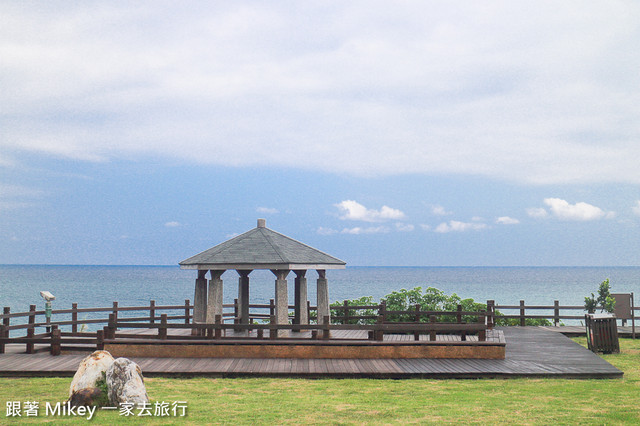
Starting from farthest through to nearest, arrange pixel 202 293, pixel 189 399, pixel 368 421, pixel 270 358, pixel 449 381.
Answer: pixel 202 293 → pixel 270 358 → pixel 449 381 → pixel 189 399 → pixel 368 421

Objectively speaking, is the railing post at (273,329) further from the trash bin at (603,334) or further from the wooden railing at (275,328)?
the trash bin at (603,334)

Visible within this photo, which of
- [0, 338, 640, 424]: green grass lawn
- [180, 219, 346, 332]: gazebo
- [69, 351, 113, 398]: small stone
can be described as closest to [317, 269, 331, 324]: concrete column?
[180, 219, 346, 332]: gazebo

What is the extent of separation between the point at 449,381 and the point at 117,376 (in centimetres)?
782

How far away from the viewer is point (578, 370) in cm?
1559

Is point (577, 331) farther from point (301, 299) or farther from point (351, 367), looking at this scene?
point (351, 367)

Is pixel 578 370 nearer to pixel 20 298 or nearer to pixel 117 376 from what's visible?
pixel 117 376

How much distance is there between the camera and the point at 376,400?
12648 millimetres

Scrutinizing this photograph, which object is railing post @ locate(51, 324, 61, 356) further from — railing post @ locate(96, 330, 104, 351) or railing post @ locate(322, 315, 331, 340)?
railing post @ locate(322, 315, 331, 340)

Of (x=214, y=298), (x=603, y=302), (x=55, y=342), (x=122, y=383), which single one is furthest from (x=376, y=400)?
(x=603, y=302)

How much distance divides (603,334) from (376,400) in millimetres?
10728

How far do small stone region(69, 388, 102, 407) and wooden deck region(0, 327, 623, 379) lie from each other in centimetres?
404

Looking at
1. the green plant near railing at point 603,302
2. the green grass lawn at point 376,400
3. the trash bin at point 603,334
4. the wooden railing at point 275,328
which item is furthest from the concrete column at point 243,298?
the green plant near railing at point 603,302

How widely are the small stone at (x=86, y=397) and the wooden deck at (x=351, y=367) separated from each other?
4.04 metres

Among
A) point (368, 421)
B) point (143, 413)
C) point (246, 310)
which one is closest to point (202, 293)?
point (246, 310)
